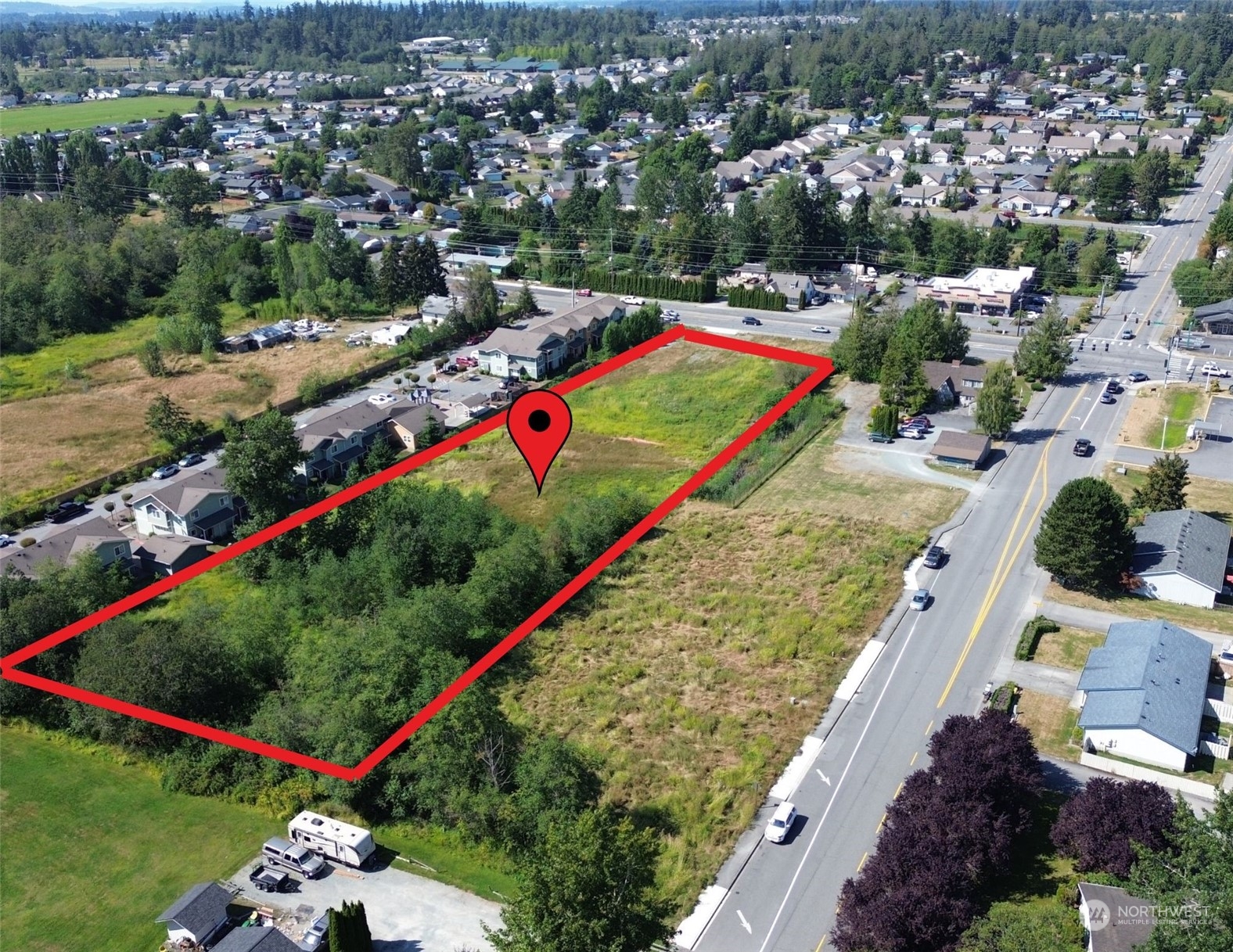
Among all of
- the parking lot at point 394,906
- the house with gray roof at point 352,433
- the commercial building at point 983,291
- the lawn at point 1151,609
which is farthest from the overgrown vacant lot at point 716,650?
the commercial building at point 983,291

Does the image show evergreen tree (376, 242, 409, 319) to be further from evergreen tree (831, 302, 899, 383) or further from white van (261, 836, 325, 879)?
white van (261, 836, 325, 879)

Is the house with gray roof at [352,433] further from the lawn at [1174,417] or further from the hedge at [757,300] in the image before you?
the lawn at [1174,417]

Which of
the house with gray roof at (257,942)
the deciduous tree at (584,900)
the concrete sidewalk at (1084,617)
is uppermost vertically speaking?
the deciduous tree at (584,900)

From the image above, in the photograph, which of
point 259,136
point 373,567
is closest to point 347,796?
point 373,567

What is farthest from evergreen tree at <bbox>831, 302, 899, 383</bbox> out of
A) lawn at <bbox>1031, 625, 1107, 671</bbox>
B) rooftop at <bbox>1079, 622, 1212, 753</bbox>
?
rooftop at <bbox>1079, 622, 1212, 753</bbox>

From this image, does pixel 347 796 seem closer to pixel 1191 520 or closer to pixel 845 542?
pixel 845 542
